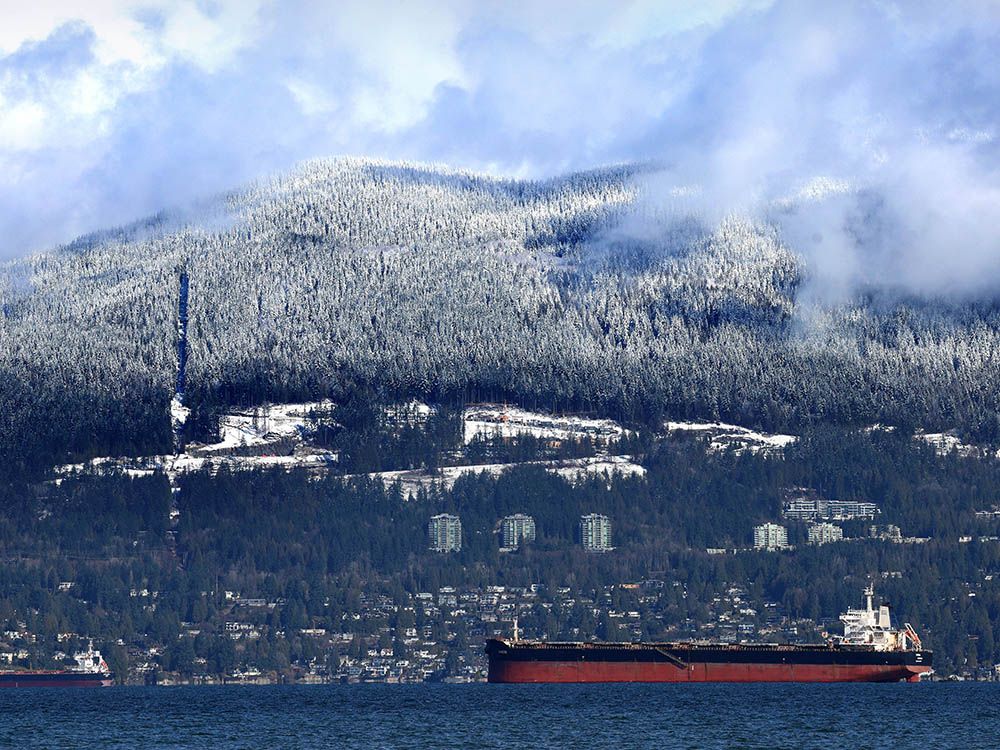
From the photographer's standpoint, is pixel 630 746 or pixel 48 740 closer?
pixel 630 746

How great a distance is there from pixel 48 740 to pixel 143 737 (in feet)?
26.8

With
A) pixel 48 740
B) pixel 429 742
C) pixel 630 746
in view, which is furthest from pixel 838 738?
pixel 48 740

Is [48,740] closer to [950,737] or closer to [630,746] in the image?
[630,746]

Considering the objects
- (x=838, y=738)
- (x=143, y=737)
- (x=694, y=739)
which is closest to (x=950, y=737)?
(x=838, y=738)

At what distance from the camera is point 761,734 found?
647 feet

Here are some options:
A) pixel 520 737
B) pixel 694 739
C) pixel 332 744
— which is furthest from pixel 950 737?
pixel 332 744

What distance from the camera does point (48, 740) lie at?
642 feet

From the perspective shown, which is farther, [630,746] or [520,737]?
[520,737]

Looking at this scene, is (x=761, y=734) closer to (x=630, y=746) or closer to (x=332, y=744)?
(x=630, y=746)

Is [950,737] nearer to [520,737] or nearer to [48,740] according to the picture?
[520,737]

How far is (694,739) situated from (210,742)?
40.5 metres

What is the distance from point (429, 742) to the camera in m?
190

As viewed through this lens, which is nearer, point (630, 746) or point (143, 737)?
point (630, 746)

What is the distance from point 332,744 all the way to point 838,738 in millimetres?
42960
